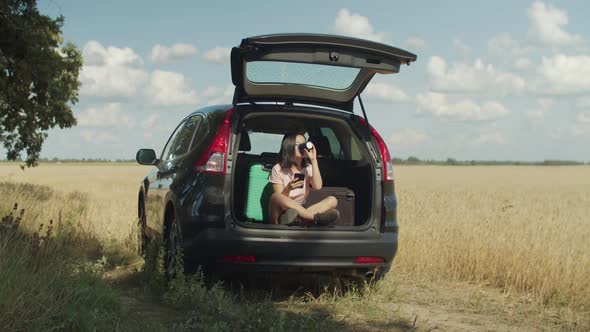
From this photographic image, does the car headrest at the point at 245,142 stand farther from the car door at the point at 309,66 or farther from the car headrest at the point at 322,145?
the car headrest at the point at 322,145

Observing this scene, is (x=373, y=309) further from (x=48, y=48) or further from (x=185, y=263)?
(x=48, y=48)

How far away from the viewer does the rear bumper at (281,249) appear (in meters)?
6.09

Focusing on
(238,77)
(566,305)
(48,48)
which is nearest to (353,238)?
(238,77)

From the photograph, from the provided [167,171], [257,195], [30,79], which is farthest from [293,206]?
[30,79]

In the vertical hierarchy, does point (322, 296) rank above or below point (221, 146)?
below

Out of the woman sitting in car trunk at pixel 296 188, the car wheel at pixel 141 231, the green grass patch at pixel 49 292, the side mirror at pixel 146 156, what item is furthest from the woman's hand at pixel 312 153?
the car wheel at pixel 141 231

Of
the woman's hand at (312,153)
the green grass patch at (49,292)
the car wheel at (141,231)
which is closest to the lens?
the green grass patch at (49,292)

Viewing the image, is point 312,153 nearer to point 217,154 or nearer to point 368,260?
point 217,154

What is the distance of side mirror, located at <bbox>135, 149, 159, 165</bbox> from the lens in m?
8.41

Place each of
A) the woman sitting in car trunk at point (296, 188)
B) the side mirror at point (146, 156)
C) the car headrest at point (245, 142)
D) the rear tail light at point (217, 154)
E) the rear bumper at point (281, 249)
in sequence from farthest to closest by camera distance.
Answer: the side mirror at point (146, 156), the car headrest at point (245, 142), the woman sitting in car trunk at point (296, 188), the rear tail light at point (217, 154), the rear bumper at point (281, 249)

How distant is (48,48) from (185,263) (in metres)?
15.3

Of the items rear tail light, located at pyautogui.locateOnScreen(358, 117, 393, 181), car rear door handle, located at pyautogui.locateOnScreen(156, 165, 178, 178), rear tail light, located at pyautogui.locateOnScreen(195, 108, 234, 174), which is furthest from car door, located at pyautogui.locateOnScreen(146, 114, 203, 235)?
rear tail light, located at pyautogui.locateOnScreen(358, 117, 393, 181)

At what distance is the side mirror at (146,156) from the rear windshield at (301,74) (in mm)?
2361

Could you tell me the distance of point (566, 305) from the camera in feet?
23.4
